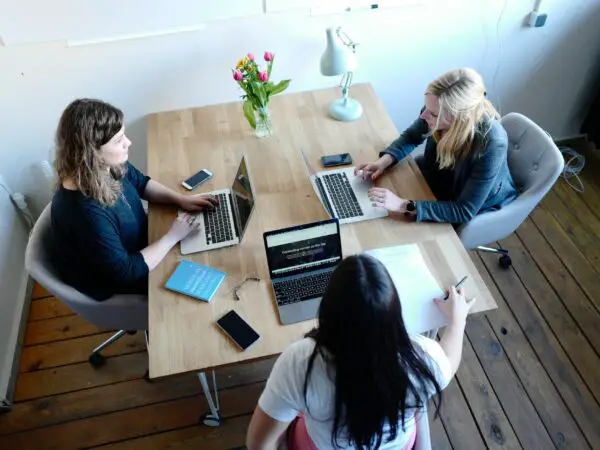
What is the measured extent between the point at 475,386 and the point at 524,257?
2.74 feet

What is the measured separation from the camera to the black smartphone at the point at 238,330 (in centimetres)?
150

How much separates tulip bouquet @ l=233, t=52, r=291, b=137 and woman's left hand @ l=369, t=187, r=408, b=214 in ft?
2.03

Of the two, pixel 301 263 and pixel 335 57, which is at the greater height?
pixel 335 57

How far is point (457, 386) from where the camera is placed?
2.21m

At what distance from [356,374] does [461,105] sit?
44.3 inches

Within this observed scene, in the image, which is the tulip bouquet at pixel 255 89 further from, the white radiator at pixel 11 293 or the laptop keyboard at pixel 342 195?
the white radiator at pixel 11 293

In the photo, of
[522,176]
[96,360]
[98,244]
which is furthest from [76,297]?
[522,176]

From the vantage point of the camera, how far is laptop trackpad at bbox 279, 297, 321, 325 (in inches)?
61.4

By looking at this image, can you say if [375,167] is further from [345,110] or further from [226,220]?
[226,220]

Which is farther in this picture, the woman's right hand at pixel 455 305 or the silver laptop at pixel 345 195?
the silver laptop at pixel 345 195

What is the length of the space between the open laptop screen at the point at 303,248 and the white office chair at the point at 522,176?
60 centimetres

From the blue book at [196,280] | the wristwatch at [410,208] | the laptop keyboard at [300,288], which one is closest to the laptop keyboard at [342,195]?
the wristwatch at [410,208]

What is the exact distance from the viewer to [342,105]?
7.61 ft

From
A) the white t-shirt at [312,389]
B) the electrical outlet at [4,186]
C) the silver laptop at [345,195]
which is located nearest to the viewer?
the white t-shirt at [312,389]
